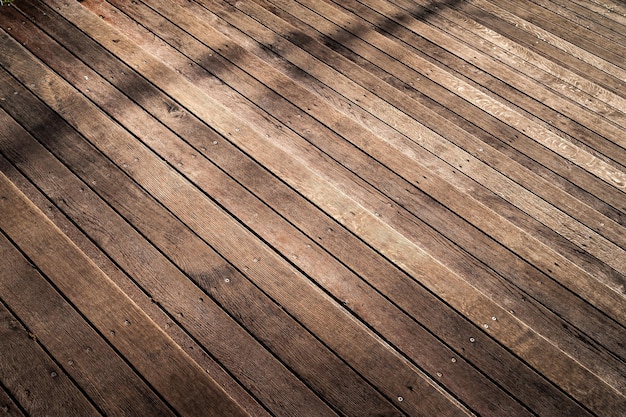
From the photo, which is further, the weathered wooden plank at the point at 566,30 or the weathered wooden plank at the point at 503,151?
the weathered wooden plank at the point at 566,30

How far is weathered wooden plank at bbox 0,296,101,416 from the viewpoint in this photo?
1357 millimetres

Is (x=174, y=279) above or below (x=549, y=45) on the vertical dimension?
below

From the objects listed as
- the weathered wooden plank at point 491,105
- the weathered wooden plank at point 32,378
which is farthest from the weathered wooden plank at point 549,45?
the weathered wooden plank at point 32,378

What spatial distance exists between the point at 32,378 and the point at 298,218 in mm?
1028

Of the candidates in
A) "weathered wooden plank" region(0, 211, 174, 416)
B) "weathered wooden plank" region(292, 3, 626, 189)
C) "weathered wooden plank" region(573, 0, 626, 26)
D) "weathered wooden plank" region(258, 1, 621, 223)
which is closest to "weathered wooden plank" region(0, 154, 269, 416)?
"weathered wooden plank" region(0, 211, 174, 416)

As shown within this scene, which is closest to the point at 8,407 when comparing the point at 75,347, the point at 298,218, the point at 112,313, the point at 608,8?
the point at 75,347

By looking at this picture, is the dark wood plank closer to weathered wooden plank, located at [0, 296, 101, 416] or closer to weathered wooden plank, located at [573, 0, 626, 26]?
weathered wooden plank, located at [0, 296, 101, 416]

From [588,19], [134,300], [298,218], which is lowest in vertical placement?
[134,300]

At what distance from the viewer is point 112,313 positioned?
155cm

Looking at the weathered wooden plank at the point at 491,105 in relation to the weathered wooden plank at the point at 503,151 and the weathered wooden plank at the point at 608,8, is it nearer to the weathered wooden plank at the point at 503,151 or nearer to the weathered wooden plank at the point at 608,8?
the weathered wooden plank at the point at 503,151

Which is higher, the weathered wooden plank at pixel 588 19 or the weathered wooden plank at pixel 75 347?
the weathered wooden plank at pixel 588 19

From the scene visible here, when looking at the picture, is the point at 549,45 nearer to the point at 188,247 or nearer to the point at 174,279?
the point at 188,247

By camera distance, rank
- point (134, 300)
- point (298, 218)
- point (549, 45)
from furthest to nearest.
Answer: point (549, 45) → point (298, 218) → point (134, 300)

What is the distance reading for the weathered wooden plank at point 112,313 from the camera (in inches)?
56.2
